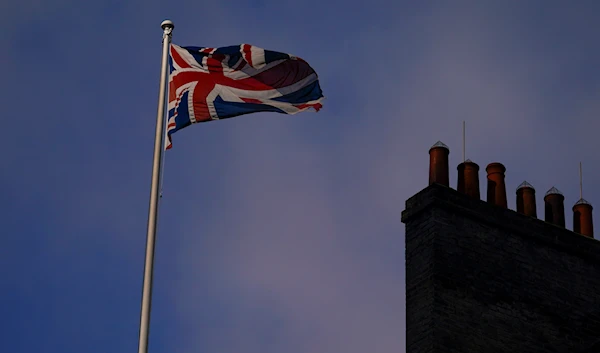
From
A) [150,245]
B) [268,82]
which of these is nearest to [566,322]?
[268,82]

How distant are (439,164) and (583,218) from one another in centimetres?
299

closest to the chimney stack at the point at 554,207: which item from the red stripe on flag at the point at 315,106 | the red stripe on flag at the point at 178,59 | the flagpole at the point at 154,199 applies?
Result: the red stripe on flag at the point at 315,106

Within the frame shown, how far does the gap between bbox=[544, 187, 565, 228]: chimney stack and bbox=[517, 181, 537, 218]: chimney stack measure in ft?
1.45

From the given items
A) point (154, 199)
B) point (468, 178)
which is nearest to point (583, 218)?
point (468, 178)

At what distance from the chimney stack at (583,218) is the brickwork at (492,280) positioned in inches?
14.8

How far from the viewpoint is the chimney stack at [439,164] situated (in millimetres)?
19594

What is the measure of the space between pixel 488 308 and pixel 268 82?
4.94 metres

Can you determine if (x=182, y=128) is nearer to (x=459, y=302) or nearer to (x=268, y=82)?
(x=268, y=82)

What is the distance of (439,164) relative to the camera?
64.6ft

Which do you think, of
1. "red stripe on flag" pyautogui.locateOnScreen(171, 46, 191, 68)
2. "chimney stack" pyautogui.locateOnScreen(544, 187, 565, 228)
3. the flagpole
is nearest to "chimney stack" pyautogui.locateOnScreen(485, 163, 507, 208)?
"chimney stack" pyautogui.locateOnScreen(544, 187, 565, 228)

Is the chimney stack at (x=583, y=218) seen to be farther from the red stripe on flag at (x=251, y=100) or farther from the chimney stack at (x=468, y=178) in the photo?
the red stripe on flag at (x=251, y=100)

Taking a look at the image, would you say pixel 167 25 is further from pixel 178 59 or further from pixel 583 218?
pixel 583 218

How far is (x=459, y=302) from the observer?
18312 millimetres

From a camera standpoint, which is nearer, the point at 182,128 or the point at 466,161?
the point at 182,128
